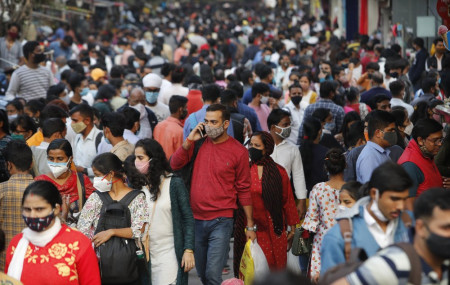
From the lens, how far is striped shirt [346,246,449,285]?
3.51 metres

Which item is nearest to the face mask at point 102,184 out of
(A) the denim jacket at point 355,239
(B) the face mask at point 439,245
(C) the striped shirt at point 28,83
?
(A) the denim jacket at point 355,239

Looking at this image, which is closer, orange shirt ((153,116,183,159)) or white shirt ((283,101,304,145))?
orange shirt ((153,116,183,159))

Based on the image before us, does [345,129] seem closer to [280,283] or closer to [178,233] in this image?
[178,233]

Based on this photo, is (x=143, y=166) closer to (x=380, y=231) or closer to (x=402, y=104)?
(x=380, y=231)

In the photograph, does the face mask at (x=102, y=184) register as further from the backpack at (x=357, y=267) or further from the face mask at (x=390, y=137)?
the backpack at (x=357, y=267)

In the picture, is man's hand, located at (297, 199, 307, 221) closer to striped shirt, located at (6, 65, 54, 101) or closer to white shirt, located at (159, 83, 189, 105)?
white shirt, located at (159, 83, 189, 105)

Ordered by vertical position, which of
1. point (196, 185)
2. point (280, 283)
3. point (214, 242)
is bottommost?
point (214, 242)

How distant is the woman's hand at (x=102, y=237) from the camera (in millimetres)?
5824

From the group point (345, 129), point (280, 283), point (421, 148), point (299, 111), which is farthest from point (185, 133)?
point (280, 283)

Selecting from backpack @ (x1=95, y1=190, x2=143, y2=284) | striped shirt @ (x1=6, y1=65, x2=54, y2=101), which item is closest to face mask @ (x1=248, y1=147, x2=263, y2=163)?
backpack @ (x1=95, y1=190, x2=143, y2=284)

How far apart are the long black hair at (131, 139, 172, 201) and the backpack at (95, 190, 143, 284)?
0.25 m

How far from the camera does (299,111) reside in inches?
449

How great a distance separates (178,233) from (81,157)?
2821mm

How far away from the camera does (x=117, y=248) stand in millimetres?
5852
